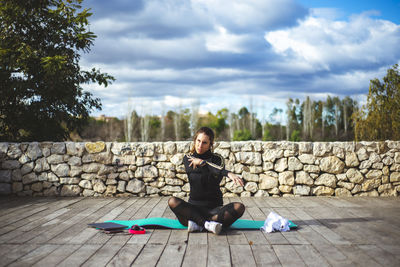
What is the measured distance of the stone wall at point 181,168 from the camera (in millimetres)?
6453

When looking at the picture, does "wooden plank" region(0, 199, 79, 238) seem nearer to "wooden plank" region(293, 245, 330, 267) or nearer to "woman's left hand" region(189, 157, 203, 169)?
"woman's left hand" region(189, 157, 203, 169)

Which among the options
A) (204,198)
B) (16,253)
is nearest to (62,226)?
(16,253)

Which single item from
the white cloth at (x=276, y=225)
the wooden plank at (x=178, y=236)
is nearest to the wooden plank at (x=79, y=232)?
the wooden plank at (x=178, y=236)

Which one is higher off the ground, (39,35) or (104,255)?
(39,35)

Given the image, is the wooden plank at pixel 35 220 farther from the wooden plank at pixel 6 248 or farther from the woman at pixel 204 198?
the woman at pixel 204 198

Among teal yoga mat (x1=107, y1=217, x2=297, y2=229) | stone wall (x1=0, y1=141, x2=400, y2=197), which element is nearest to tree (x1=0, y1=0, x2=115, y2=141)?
stone wall (x1=0, y1=141, x2=400, y2=197)

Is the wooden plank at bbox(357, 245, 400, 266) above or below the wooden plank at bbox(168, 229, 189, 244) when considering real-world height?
below

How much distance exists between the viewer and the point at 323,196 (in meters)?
6.45

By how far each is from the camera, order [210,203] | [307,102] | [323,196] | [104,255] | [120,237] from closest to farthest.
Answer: [104,255] < [120,237] < [210,203] < [323,196] < [307,102]

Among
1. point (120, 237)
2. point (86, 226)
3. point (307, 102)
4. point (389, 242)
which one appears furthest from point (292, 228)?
point (307, 102)

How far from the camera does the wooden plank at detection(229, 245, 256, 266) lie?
2.82m

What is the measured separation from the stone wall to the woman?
2516 millimetres

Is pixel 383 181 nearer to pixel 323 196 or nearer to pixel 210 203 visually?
pixel 323 196

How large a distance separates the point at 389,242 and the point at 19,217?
4.51 meters
